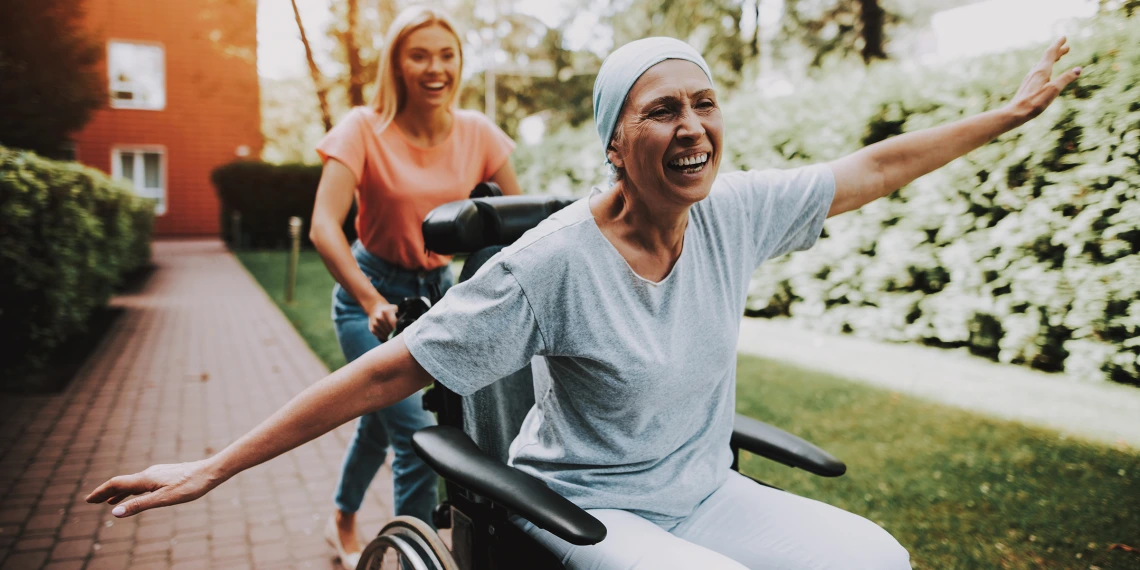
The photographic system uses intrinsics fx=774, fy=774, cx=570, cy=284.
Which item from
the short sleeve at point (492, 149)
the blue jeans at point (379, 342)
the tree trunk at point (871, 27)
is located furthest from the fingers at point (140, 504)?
the tree trunk at point (871, 27)

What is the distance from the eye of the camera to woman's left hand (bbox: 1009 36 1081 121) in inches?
83.4

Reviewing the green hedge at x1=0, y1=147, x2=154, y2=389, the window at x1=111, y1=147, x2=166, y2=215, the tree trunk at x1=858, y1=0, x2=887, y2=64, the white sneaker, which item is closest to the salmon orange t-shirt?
the white sneaker

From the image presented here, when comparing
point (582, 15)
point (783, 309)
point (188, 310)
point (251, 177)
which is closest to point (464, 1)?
point (582, 15)

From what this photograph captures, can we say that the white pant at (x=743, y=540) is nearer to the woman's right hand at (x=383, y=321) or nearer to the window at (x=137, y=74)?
the woman's right hand at (x=383, y=321)

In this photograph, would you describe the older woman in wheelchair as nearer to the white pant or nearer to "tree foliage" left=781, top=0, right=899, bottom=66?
the white pant

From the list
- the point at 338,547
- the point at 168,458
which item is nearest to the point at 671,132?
the point at 338,547

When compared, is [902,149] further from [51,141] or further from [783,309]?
[51,141]

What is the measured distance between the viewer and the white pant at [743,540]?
1.55m

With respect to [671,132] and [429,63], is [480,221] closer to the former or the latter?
[671,132]

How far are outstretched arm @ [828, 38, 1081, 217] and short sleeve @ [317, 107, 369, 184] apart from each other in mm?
1462

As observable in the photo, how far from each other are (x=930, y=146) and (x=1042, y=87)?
1.16 feet

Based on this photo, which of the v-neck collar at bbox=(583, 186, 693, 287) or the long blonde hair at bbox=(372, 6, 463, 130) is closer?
the v-neck collar at bbox=(583, 186, 693, 287)

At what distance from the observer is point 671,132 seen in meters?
1.64

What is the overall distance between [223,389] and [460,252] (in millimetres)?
4781
